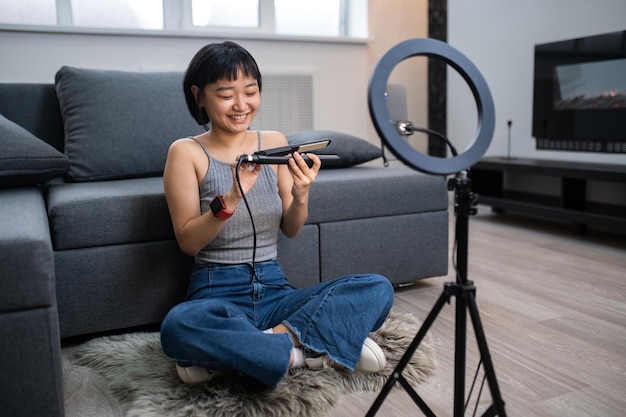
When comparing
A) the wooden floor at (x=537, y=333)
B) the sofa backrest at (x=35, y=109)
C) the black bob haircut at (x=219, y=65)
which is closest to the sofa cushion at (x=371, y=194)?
the wooden floor at (x=537, y=333)

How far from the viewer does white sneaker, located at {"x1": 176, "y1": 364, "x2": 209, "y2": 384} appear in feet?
4.13

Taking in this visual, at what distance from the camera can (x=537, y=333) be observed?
165 cm

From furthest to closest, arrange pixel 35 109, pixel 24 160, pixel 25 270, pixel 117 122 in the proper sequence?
pixel 35 109, pixel 117 122, pixel 24 160, pixel 25 270

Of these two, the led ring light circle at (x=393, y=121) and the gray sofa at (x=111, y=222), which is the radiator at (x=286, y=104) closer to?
the gray sofa at (x=111, y=222)

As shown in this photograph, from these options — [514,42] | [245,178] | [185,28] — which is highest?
[185,28]

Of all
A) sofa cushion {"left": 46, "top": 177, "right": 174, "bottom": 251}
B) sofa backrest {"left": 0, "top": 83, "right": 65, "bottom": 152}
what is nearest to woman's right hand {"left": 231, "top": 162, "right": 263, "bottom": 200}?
sofa cushion {"left": 46, "top": 177, "right": 174, "bottom": 251}

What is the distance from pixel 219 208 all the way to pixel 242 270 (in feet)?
0.76

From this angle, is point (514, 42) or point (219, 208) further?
point (514, 42)

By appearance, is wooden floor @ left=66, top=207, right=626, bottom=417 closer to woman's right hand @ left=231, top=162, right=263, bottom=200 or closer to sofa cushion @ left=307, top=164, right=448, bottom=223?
sofa cushion @ left=307, top=164, right=448, bottom=223

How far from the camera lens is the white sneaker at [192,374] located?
4.13 feet

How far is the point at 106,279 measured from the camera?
5.20ft

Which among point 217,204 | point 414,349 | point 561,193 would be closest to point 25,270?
point 217,204

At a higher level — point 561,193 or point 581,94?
point 581,94

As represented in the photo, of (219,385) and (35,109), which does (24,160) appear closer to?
(35,109)
